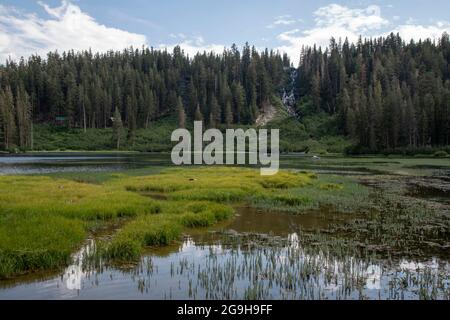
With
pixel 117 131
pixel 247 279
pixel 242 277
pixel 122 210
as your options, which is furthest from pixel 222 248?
pixel 117 131

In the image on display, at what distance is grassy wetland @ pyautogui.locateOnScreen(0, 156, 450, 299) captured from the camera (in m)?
13.1

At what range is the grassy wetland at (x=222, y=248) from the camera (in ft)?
42.9

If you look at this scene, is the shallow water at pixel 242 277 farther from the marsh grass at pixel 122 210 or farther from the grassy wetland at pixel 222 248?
the marsh grass at pixel 122 210

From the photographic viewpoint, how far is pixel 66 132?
548 ft

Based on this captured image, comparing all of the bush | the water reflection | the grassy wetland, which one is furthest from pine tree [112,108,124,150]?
the water reflection

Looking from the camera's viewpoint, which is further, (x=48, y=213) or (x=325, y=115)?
(x=325, y=115)

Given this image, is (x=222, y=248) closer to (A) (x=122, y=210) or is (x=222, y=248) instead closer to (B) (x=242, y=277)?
(B) (x=242, y=277)

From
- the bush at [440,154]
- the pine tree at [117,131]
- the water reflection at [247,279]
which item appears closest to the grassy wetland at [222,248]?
the water reflection at [247,279]

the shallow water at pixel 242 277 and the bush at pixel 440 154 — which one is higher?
the bush at pixel 440 154

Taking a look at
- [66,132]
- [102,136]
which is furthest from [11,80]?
[102,136]

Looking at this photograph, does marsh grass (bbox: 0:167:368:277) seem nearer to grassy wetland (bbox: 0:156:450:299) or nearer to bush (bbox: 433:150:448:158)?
grassy wetland (bbox: 0:156:450:299)

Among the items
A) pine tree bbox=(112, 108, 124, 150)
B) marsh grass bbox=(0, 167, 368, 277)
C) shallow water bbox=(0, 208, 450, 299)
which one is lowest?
shallow water bbox=(0, 208, 450, 299)
